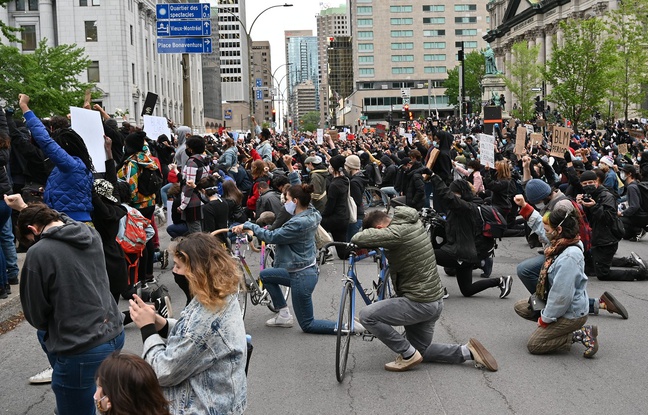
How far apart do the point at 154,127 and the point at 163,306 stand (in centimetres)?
1066

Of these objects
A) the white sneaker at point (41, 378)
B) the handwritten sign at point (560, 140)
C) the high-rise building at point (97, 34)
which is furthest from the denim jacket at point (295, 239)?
the high-rise building at point (97, 34)

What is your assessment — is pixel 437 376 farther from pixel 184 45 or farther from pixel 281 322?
pixel 184 45

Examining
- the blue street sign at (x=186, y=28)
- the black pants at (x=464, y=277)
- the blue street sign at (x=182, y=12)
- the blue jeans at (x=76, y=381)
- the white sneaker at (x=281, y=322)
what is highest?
the blue street sign at (x=182, y=12)

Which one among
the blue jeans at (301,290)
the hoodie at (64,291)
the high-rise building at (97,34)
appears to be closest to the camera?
the hoodie at (64,291)

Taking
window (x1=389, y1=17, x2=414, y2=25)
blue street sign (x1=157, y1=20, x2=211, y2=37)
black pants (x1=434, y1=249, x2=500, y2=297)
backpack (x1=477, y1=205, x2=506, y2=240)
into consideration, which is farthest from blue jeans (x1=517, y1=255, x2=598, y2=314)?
window (x1=389, y1=17, x2=414, y2=25)

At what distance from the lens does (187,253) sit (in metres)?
4.03

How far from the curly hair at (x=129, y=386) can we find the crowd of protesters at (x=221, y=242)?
0.02 meters

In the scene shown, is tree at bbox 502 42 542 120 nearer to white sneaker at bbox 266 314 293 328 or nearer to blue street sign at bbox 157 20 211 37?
blue street sign at bbox 157 20 211 37

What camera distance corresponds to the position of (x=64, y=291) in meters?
4.69

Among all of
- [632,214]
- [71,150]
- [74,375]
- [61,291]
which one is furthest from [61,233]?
[632,214]

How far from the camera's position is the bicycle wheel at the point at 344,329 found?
275 inches

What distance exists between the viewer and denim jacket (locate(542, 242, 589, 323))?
25.1 ft

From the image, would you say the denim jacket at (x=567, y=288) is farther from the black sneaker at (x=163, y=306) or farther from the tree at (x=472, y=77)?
the tree at (x=472, y=77)

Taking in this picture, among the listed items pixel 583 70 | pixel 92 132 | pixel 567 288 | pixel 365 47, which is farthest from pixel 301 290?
pixel 365 47
